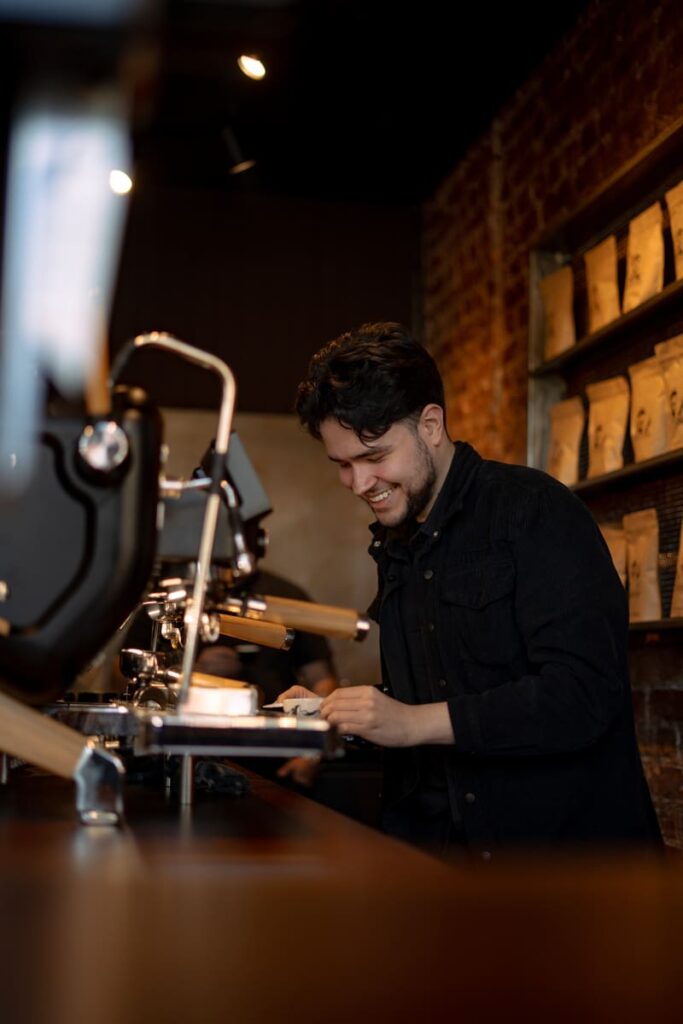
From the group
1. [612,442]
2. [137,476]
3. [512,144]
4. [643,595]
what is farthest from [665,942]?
[512,144]

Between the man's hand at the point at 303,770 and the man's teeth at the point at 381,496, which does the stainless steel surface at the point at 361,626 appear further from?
the man's hand at the point at 303,770

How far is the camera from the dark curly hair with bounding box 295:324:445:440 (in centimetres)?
227

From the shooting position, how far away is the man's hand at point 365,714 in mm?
1837

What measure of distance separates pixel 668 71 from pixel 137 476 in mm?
2810

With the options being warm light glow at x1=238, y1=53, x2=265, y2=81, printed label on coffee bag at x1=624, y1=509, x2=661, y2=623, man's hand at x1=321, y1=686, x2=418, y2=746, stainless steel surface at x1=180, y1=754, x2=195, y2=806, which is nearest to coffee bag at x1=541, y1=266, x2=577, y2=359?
printed label on coffee bag at x1=624, y1=509, x2=661, y2=623

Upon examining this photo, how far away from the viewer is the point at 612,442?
3930 millimetres

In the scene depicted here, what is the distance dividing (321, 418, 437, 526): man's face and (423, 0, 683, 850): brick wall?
1.60 m

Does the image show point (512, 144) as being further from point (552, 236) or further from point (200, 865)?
point (200, 865)

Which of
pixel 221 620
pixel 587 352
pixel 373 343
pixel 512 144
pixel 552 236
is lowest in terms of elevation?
pixel 221 620

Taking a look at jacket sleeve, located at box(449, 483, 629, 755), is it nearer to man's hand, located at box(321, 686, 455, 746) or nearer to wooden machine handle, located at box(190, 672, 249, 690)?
man's hand, located at box(321, 686, 455, 746)

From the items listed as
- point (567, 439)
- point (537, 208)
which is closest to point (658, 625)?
point (567, 439)

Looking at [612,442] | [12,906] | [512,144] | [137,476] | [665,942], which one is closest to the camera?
[665,942]

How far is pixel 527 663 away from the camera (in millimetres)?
2164

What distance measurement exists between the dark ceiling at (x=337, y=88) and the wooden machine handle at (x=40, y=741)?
3142mm
